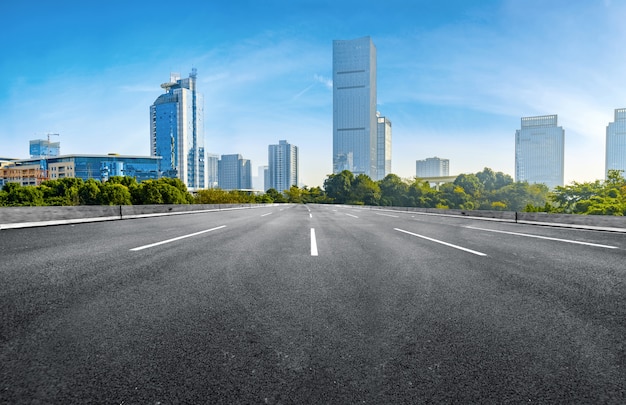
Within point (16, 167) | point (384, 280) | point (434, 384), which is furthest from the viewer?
point (16, 167)

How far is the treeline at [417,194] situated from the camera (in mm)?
54188

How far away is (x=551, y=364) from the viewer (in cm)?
229

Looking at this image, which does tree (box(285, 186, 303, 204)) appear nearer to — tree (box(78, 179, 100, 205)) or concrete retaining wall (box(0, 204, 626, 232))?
tree (box(78, 179, 100, 205))

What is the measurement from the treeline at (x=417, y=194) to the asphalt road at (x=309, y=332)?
55946mm

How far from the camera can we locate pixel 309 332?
2793 millimetres

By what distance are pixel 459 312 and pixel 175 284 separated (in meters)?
3.48

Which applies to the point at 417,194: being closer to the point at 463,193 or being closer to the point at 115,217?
the point at 463,193

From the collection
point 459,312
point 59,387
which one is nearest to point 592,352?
point 459,312

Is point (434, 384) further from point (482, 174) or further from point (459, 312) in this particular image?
point (482, 174)

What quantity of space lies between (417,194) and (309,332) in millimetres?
106266

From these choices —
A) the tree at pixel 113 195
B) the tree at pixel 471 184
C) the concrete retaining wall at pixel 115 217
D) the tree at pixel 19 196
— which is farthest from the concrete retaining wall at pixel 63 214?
the tree at pixel 471 184

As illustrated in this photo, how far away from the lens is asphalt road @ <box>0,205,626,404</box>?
1.97 m

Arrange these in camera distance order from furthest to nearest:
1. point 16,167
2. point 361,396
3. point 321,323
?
1. point 16,167
2. point 321,323
3. point 361,396

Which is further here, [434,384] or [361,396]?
[434,384]
